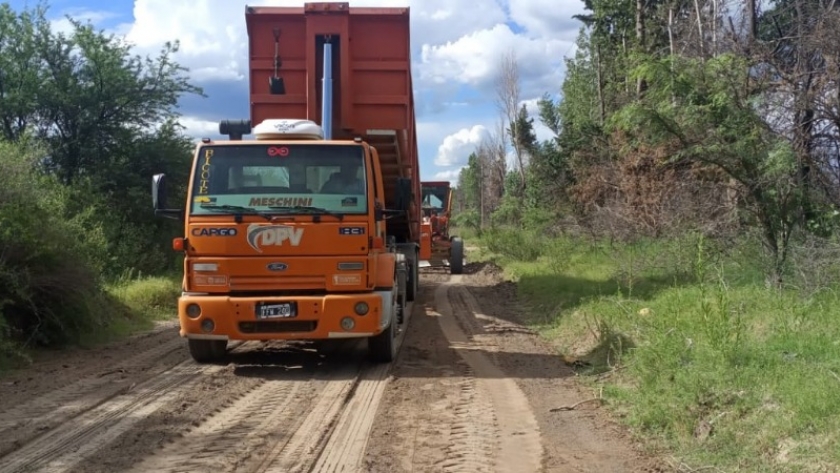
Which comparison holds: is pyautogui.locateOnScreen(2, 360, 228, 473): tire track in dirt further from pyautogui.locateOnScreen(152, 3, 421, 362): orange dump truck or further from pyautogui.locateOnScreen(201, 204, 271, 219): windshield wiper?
pyautogui.locateOnScreen(201, 204, 271, 219): windshield wiper

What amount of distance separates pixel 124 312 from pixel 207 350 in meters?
4.64

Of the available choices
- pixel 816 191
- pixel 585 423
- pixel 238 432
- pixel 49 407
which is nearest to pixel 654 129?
pixel 816 191

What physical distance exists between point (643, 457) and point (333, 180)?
4.62m

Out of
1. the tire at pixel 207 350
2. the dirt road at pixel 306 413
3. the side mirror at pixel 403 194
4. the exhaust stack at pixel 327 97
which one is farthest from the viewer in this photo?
the exhaust stack at pixel 327 97

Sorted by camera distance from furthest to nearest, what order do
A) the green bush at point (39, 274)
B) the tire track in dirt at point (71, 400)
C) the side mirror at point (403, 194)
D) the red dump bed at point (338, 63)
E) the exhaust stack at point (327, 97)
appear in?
the red dump bed at point (338, 63)
the exhaust stack at point (327, 97)
the green bush at point (39, 274)
the side mirror at point (403, 194)
the tire track in dirt at point (71, 400)

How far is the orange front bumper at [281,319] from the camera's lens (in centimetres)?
793

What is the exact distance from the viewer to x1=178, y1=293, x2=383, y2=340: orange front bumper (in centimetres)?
793

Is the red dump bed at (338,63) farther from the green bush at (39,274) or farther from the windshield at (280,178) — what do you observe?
the green bush at (39,274)

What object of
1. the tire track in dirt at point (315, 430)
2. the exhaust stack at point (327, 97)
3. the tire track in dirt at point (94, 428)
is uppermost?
the exhaust stack at point (327, 97)

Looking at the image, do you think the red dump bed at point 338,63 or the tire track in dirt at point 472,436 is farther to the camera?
the red dump bed at point 338,63

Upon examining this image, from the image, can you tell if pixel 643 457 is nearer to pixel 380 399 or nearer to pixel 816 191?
pixel 380 399

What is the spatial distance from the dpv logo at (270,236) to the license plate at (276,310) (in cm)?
61

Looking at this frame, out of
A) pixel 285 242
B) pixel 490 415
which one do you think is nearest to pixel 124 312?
pixel 285 242

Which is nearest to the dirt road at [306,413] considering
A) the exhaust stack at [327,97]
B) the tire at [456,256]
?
the exhaust stack at [327,97]
